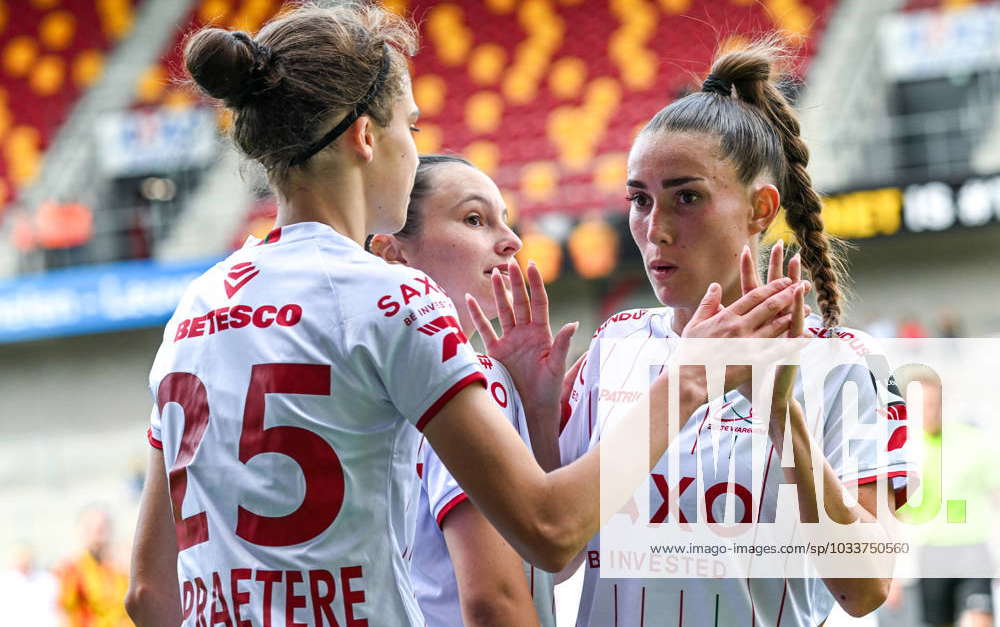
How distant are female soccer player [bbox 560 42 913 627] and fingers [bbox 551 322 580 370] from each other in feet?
0.64

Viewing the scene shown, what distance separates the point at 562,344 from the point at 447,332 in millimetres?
506

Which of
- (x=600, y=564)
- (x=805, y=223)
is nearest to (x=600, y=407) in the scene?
(x=600, y=564)

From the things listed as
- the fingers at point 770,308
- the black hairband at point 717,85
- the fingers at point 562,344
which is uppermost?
the black hairband at point 717,85

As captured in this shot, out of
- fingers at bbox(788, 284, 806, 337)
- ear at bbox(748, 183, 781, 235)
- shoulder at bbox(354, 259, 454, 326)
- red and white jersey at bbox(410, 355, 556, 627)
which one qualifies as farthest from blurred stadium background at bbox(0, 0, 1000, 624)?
shoulder at bbox(354, 259, 454, 326)

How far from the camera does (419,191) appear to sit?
7.85ft

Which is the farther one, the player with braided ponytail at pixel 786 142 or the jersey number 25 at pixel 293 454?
the player with braided ponytail at pixel 786 142

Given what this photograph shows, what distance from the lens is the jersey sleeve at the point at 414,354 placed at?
1555 mm

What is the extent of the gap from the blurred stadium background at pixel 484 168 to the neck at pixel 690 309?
7.55 meters

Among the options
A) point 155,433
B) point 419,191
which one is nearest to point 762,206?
point 419,191

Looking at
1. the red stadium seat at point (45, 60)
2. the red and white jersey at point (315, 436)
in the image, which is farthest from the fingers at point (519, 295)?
the red stadium seat at point (45, 60)

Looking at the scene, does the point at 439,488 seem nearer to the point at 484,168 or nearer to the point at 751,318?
the point at 751,318

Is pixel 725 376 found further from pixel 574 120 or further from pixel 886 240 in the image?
pixel 574 120

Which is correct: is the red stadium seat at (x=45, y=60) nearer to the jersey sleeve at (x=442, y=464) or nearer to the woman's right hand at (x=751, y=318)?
the jersey sleeve at (x=442, y=464)

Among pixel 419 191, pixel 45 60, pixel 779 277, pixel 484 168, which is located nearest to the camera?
pixel 779 277
